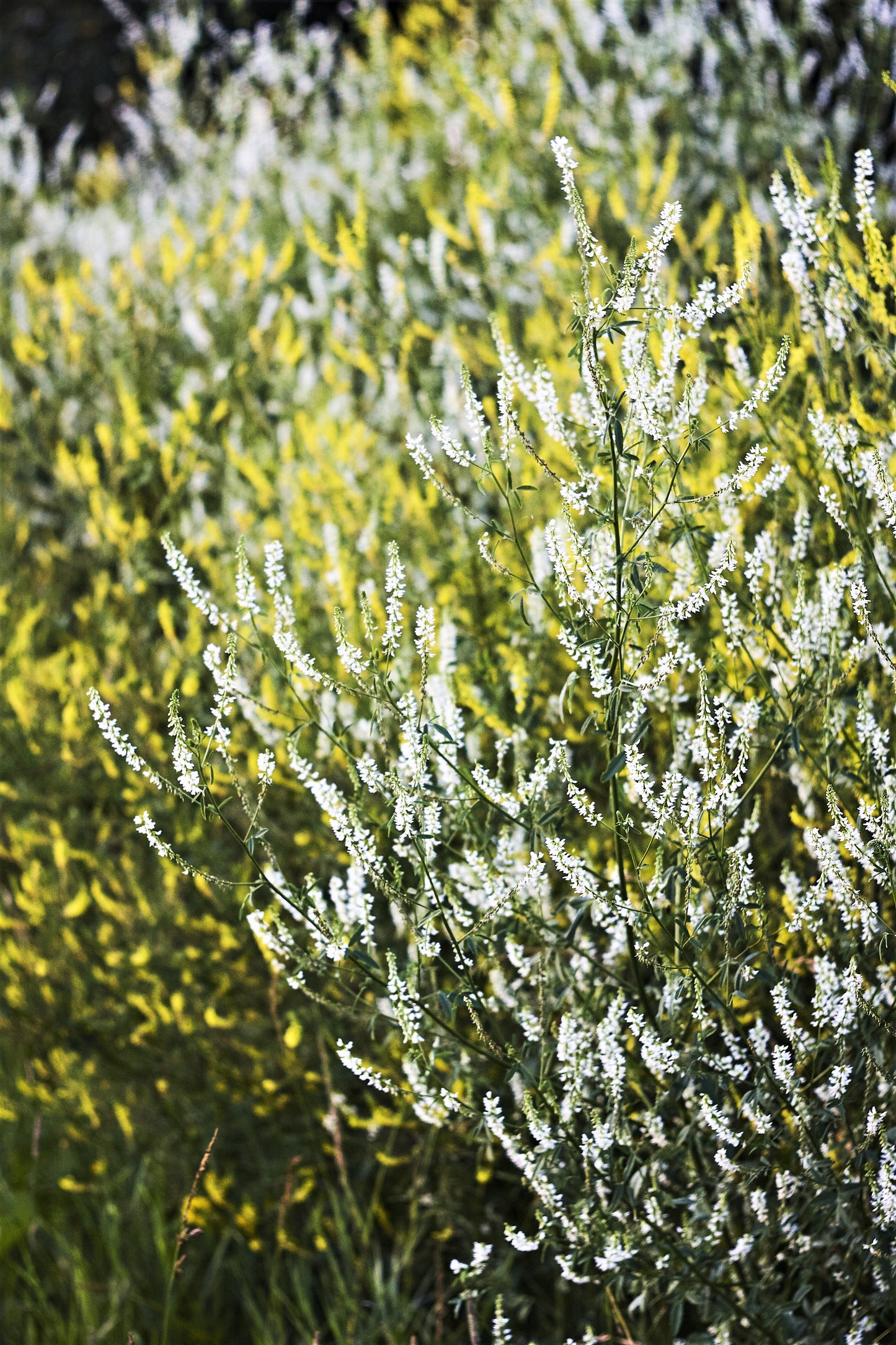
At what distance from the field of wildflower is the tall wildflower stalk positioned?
0.6 inches

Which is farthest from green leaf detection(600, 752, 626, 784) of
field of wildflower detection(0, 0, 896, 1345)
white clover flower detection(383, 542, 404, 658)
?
white clover flower detection(383, 542, 404, 658)

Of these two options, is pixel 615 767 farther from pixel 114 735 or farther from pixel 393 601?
pixel 114 735

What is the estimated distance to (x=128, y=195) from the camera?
23.7 feet

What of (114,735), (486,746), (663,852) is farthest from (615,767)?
(486,746)

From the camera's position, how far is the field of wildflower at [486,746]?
1.57 m

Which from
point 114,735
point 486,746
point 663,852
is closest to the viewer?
point 114,735

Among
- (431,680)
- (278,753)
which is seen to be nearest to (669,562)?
(431,680)

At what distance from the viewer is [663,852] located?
1.71 metres

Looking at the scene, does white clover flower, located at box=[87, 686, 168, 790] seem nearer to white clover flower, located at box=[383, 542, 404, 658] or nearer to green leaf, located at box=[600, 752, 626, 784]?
white clover flower, located at box=[383, 542, 404, 658]

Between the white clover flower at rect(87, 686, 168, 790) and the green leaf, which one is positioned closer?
the green leaf

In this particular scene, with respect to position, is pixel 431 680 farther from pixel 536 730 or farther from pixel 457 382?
pixel 457 382

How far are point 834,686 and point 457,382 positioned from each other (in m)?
1.51

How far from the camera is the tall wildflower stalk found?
151 cm

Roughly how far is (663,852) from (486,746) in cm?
85
